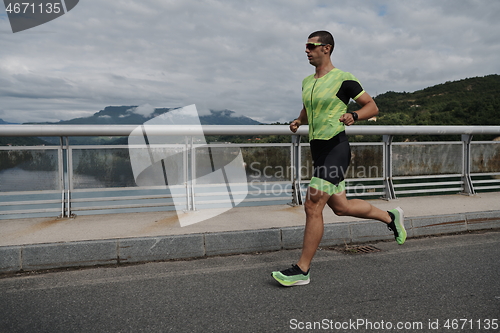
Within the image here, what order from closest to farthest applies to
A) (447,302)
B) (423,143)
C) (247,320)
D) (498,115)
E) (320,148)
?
1. (247,320)
2. (447,302)
3. (320,148)
4. (423,143)
5. (498,115)

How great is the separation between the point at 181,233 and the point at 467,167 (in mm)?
6039

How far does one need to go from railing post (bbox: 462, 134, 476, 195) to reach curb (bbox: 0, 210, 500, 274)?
10.2ft

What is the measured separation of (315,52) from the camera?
3.50m

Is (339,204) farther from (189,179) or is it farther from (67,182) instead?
(67,182)

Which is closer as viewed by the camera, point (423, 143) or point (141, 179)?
point (141, 179)

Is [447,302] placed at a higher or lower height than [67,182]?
lower

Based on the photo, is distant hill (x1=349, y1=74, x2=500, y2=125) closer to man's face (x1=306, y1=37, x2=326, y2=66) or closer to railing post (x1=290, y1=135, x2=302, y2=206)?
→ railing post (x1=290, y1=135, x2=302, y2=206)

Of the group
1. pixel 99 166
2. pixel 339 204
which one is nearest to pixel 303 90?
pixel 339 204

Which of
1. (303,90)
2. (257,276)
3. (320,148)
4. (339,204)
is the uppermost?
(303,90)

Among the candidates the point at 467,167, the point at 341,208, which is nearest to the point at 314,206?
the point at 341,208

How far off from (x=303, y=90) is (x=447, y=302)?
6.59 ft

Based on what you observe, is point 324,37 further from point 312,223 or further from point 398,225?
point 398,225

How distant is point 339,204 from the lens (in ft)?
11.7

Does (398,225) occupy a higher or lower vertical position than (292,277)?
higher
